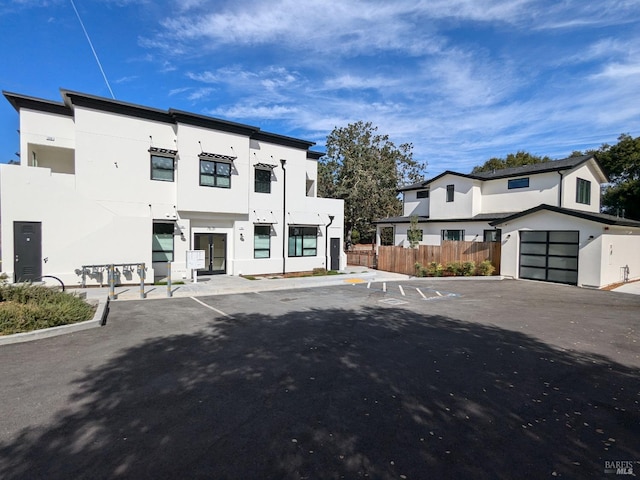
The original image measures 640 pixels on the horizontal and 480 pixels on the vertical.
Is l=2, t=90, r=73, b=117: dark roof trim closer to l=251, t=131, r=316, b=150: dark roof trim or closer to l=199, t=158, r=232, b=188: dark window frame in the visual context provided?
l=199, t=158, r=232, b=188: dark window frame

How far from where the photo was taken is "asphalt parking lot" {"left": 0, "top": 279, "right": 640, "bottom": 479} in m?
3.21

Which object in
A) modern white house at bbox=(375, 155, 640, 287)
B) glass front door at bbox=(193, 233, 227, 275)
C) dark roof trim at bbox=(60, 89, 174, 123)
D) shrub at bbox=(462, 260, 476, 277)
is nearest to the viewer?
dark roof trim at bbox=(60, 89, 174, 123)

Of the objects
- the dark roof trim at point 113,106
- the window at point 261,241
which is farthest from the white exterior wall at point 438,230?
the dark roof trim at point 113,106

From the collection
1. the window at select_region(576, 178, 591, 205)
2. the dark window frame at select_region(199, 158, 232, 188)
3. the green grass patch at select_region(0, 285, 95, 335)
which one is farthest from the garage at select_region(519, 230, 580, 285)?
the green grass patch at select_region(0, 285, 95, 335)

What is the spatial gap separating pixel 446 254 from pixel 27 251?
2031cm

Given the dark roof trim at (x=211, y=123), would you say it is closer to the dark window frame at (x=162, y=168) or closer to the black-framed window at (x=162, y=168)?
the dark window frame at (x=162, y=168)

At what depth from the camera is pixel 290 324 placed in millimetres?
8422

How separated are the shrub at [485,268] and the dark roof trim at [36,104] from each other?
22039 millimetres

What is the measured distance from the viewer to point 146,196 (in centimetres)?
1550

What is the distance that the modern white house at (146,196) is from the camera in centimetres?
1274

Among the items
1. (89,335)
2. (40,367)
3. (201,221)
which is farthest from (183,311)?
(201,221)

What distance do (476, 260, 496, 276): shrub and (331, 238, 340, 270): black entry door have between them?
8.32 m

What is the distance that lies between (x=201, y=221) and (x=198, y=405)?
1397cm

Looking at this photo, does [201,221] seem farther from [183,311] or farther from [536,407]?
[536,407]
